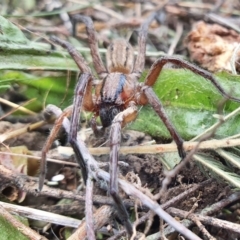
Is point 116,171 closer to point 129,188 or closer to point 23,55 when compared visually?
point 129,188

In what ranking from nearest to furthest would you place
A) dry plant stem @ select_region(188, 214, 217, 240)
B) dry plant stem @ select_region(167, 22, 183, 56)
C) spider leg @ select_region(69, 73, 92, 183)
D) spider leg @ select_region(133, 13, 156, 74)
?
dry plant stem @ select_region(188, 214, 217, 240)
spider leg @ select_region(69, 73, 92, 183)
spider leg @ select_region(133, 13, 156, 74)
dry plant stem @ select_region(167, 22, 183, 56)

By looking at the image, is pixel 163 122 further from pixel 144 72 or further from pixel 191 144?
pixel 144 72

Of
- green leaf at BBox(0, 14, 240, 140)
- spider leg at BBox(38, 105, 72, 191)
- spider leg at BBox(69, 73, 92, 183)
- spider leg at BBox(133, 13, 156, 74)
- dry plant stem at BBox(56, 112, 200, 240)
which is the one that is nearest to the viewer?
dry plant stem at BBox(56, 112, 200, 240)

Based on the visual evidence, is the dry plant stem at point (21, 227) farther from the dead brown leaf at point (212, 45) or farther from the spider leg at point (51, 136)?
the dead brown leaf at point (212, 45)

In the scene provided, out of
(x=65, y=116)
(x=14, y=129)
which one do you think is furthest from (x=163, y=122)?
(x=14, y=129)

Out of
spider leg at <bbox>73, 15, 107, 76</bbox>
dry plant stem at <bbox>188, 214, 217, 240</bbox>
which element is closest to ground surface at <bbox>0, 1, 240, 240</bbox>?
dry plant stem at <bbox>188, 214, 217, 240</bbox>

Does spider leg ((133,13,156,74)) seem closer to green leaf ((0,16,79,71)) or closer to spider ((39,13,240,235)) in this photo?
spider ((39,13,240,235))
